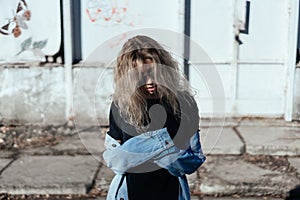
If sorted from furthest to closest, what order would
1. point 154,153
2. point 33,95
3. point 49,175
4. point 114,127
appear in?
point 33,95 < point 49,175 < point 114,127 < point 154,153

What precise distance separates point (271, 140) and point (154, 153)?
3797 millimetres

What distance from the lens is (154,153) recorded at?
202 cm

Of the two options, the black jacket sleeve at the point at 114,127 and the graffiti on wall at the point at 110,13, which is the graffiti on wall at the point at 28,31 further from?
the black jacket sleeve at the point at 114,127

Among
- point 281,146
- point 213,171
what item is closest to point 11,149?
point 213,171

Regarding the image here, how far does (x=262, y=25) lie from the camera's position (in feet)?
20.3

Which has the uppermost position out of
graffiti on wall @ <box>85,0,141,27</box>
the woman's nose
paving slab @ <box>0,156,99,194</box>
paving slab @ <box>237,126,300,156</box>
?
graffiti on wall @ <box>85,0,141,27</box>

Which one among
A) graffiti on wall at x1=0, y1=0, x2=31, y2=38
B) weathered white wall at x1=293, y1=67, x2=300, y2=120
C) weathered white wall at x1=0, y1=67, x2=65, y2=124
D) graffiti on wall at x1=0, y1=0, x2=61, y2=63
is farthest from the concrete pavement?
graffiti on wall at x1=0, y1=0, x2=31, y2=38

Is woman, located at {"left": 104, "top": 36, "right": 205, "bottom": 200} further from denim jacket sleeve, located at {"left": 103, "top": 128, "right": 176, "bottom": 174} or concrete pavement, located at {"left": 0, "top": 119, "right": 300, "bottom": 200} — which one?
concrete pavement, located at {"left": 0, "top": 119, "right": 300, "bottom": 200}

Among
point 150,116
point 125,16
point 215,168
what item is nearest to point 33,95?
point 125,16

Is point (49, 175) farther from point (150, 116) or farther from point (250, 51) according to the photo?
point (250, 51)

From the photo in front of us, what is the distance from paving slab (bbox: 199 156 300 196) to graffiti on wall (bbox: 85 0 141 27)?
215 cm

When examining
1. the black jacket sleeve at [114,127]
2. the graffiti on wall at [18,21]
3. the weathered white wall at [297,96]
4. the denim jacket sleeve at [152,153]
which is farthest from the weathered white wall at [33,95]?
the denim jacket sleeve at [152,153]

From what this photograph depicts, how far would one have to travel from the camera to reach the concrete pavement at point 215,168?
14.8ft

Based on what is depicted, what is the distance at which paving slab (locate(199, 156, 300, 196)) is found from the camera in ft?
14.7
